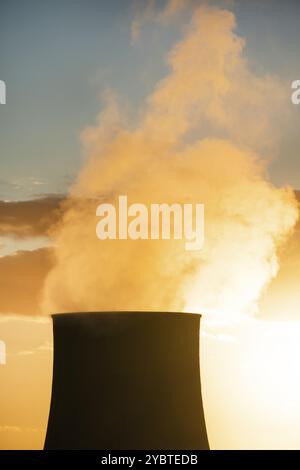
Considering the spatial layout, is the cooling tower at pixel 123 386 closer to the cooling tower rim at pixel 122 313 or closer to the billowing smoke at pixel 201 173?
the cooling tower rim at pixel 122 313

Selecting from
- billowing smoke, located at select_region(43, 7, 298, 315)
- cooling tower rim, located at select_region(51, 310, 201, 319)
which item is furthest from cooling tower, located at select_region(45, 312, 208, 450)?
billowing smoke, located at select_region(43, 7, 298, 315)

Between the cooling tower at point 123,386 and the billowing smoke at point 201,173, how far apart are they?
139 centimetres

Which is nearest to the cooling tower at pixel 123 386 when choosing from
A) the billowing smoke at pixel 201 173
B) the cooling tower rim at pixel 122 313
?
the cooling tower rim at pixel 122 313

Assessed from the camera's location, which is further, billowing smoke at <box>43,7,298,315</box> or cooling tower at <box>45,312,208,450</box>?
billowing smoke at <box>43,7,298,315</box>

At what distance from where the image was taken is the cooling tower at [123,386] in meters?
2.75

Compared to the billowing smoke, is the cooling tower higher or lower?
lower

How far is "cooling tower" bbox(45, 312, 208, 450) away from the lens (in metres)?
2.75

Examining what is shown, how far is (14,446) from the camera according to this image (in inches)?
166

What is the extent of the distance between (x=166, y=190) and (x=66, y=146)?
55cm

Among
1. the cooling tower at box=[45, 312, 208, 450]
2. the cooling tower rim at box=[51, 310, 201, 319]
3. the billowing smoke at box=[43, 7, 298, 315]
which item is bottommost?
the cooling tower at box=[45, 312, 208, 450]

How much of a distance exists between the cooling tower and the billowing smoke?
54.8 inches

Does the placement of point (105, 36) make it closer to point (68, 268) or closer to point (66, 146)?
point (66, 146)

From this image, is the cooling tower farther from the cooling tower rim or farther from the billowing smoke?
the billowing smoke

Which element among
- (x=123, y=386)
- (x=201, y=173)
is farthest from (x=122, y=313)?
(x=201, y=173)
